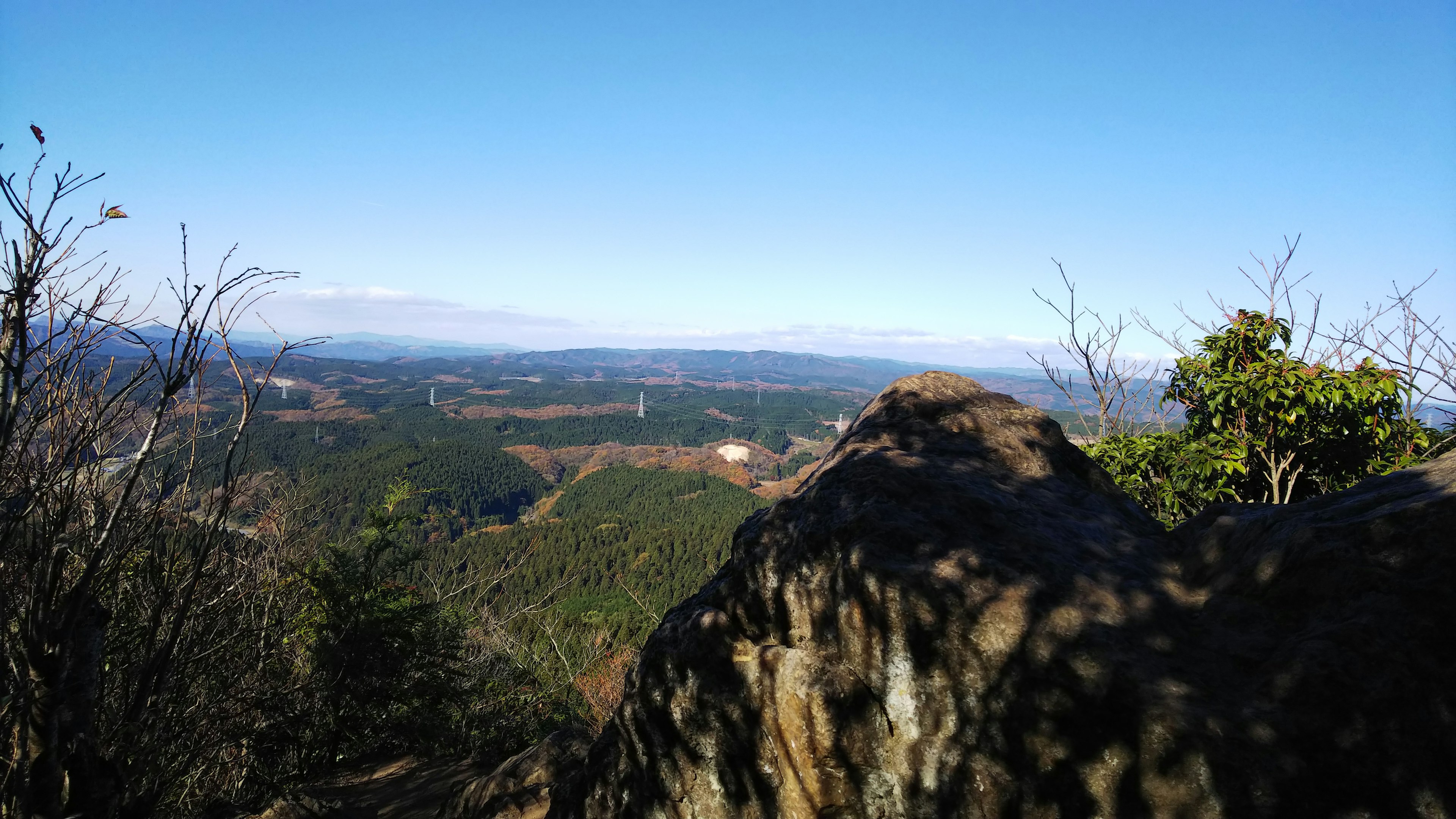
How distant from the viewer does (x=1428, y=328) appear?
8.75 m

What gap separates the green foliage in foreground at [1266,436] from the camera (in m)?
7.01

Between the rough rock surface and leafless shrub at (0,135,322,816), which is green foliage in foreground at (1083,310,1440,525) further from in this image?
leafless shrub at (0,135,322,816)

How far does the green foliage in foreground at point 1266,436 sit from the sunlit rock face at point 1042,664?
3273 mm

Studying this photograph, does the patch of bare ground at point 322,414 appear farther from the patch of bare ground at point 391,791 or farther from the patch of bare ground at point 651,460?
the patch of bare ground at point 391,791

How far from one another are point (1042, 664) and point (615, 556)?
206 ft

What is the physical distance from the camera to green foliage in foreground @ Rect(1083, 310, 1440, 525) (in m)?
7.01

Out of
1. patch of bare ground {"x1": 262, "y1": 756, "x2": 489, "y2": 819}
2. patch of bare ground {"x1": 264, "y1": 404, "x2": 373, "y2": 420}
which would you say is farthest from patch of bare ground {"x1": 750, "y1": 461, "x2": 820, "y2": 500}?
patch of bare ground {"x1": 264, "y1": 404, "x2": 373, "y2": 420}

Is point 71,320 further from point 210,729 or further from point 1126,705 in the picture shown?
point 1126,705

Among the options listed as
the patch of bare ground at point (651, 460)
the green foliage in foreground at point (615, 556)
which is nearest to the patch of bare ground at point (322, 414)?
the patch of bare ground at point (651, 460)

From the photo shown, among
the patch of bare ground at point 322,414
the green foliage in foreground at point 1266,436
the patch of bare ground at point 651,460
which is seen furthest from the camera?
the patch of bare ground at point 322,414

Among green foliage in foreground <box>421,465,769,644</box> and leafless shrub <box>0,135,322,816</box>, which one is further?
green foliage in foreground <box>421,465,769,644</box>

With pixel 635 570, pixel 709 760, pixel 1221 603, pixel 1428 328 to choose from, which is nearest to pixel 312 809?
pixel 709 760

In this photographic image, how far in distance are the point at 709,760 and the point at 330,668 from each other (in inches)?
387

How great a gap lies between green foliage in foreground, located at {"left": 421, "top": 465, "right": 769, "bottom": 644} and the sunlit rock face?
20.2 metres
